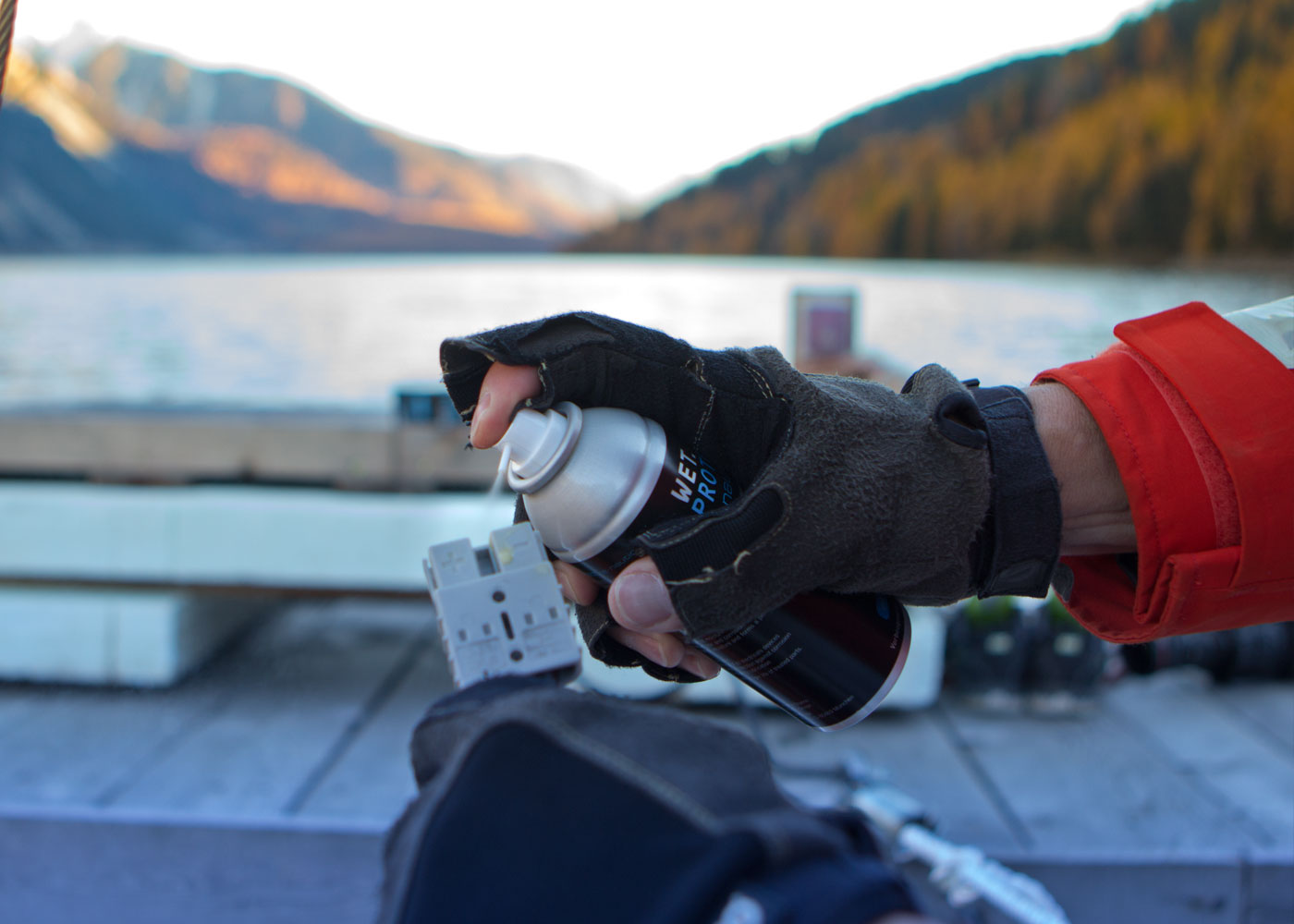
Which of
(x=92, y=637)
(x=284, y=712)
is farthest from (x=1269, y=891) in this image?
(x=92, y=637)

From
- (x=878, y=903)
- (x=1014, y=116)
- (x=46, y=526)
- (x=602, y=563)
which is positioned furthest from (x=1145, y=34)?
(x=46, y=526)

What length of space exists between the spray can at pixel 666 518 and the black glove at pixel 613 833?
287mm

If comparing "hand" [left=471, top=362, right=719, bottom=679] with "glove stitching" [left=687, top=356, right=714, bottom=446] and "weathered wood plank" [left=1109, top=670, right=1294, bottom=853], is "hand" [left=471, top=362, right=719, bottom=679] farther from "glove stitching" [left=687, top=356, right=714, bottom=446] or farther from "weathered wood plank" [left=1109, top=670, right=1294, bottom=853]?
"weathered wood plank" [left=1109, top=670, right=1294, bottom=853]

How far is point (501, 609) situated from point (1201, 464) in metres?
0.73

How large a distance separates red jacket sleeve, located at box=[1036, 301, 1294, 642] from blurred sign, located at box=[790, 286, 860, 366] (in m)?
2.91

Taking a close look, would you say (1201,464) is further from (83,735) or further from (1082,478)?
(83,735)

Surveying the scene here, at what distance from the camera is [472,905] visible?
0.50m

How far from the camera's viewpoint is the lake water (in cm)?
409

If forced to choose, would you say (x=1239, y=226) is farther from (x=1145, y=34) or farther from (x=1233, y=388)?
(x=1233, y=388)

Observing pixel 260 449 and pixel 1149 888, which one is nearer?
pixel 1149 888

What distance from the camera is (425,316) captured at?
5.13m

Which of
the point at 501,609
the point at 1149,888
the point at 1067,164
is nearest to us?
the point at 501,609

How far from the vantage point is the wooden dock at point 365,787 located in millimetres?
2701

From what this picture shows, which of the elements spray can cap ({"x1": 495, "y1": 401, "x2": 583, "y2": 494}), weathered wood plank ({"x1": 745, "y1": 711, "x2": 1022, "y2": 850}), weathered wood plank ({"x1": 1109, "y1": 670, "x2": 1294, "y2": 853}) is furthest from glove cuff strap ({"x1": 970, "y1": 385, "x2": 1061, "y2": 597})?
weathered wood plank ({"x1": 1109, "y1": 670, "x2": 1294, "y2": 853})
